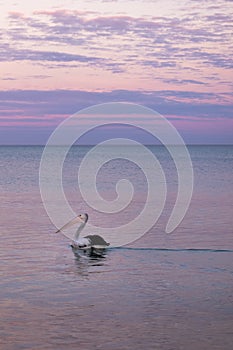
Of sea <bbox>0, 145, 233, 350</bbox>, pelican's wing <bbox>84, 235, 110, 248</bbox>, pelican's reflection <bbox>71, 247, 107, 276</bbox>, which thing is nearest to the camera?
sea <bbox>0, 145, 233, 350</bbox>

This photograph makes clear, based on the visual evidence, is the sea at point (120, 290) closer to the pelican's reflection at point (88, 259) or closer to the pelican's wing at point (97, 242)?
the pelican's reflection at point (88, 259)

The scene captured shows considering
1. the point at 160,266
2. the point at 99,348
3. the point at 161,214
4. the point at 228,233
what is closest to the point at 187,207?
the point at 161,214

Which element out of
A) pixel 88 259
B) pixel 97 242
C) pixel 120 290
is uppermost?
pixel 120 290

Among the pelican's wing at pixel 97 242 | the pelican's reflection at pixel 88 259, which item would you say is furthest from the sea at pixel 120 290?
the pelican's wing at pixel 97 242

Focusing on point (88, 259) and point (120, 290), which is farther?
point (88, 259)

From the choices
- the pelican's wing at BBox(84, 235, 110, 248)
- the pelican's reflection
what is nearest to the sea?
the pelican's reflection

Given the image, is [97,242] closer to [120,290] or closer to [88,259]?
[88,259]

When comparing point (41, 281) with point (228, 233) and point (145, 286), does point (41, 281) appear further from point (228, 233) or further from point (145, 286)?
point (228, 233)

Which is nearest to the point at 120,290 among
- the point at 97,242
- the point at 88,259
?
the point at 88,259

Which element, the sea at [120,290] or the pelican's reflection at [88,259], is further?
the pelican's reflection at [88,259]

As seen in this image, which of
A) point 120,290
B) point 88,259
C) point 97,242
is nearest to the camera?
point 120,290

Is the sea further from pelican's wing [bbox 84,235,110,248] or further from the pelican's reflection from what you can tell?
pelican's wing [bbox 84,235,110,248]

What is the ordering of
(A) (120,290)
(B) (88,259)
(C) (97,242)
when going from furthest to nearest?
(C) (97,242) < (B) (88,259) < (A) (120,290)

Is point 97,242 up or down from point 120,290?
down
